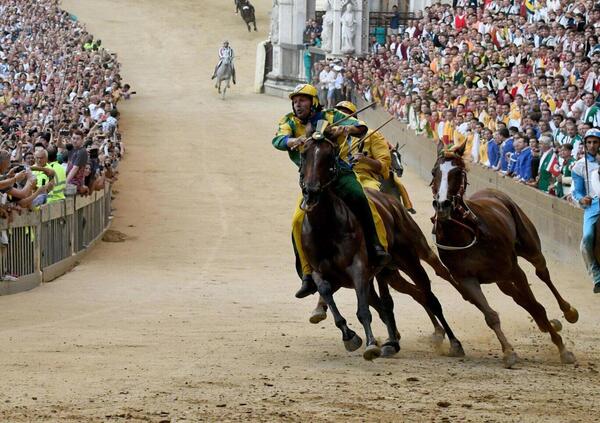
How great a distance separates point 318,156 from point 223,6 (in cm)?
5108

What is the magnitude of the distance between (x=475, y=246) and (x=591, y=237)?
198 centimetres

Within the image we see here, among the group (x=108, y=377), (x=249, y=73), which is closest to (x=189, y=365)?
(x=108, y=377)

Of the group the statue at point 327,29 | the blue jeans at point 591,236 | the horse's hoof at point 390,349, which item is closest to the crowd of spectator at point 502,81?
the statue at point 327,29

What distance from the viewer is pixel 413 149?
31.4 meters

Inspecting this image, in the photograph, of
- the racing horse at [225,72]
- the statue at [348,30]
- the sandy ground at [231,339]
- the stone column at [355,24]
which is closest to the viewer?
the sandy ground at [231,339]

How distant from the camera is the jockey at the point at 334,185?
12.2m

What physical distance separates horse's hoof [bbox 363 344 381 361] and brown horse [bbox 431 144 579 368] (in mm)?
1123

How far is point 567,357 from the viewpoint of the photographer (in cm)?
1248

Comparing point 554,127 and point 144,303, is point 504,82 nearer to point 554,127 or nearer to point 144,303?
point 554,127

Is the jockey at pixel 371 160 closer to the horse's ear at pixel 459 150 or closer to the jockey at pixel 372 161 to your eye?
the jockey at pixel 372 161

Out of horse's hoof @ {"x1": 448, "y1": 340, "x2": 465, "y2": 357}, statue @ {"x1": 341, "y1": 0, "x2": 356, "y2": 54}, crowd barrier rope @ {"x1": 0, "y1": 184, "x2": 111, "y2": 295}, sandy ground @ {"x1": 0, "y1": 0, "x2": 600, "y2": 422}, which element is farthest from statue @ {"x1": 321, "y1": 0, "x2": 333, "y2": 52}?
horse's hoof @ {"x1": 448, "y1": 340, "x2": 465, "y2": 357}

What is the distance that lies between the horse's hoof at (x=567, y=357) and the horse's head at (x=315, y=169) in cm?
266

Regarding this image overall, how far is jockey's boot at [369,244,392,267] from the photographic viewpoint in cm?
1239

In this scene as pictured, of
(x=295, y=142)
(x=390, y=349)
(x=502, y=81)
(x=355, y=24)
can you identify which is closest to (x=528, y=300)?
(x=390, y=349)
